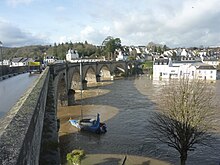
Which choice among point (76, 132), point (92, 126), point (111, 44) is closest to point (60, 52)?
point (111, 44)

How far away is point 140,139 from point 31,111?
17136 millimetres

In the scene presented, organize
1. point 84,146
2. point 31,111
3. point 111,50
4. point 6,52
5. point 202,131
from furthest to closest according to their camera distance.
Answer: point 6,52
point 111,50
point 84,146
point 202,131
point 31,111

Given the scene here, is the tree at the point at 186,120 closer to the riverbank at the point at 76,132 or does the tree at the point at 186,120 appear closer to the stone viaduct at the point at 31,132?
the riverbank at the point at 76,132

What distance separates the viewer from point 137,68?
10944 centimetres

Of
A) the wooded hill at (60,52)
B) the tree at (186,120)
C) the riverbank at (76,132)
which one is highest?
the wooded hill at (60,52)

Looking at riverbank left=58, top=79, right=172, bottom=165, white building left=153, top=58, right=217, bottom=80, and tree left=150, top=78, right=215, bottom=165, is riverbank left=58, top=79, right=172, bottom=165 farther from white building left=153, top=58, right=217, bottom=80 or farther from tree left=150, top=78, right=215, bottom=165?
white building left=153, top=58, right=217, bottom=80

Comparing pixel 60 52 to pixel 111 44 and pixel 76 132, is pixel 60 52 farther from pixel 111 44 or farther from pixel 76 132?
pixel 76 132

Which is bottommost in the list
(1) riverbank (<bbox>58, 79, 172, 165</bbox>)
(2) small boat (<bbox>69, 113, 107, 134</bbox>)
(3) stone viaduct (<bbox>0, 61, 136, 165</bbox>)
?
(1) riverbank (<bbox>58, 79, 172, 165</bbox>)

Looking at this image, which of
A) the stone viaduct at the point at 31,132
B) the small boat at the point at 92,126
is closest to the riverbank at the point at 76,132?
the small boat at the point at 92,126

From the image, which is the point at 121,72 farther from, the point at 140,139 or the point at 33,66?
the point at 140,139

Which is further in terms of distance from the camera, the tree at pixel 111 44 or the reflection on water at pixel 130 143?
the tree at pixel 111 44

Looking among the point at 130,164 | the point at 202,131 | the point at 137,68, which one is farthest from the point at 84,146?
the point at 137,68

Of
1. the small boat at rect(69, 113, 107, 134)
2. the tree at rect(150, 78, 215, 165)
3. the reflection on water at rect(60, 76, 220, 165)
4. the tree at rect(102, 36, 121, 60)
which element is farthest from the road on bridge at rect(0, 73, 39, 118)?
the tree at rect(102, 36, 121, 60)

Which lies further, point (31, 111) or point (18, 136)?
point (31, 111)
